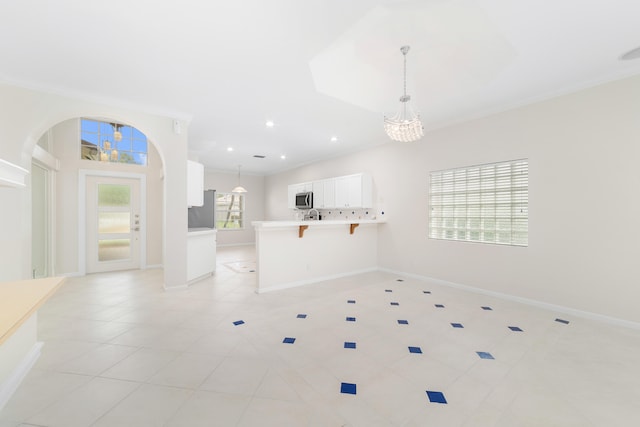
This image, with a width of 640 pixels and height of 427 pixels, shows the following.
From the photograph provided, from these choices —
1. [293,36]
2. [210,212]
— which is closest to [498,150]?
[293,36]

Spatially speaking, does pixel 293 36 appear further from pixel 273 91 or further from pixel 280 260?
pixel 280 260

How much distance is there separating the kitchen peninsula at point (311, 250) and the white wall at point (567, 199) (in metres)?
1.27

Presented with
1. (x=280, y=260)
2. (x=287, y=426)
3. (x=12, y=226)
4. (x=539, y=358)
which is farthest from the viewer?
(x=280, y=260)

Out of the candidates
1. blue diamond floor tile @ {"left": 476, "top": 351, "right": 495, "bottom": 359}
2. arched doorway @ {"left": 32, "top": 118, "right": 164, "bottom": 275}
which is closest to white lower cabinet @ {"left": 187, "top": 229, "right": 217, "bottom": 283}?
arched doorway @ {"left": 32, "top": 118, "right": 164, "bottom": 275}

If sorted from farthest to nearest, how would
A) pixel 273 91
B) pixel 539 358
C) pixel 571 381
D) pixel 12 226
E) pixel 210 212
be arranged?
pixel 210 212
pixel 273 91
pixel 12 226
pixel 539 358
pixel 571 381

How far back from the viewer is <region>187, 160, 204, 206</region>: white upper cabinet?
4.30 m

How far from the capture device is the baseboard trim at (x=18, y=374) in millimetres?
1606

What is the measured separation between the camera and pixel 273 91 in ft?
10.5

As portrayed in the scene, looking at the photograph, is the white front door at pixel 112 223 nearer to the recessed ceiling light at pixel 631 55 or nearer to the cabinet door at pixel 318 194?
the cabinet door at pixel 318 194

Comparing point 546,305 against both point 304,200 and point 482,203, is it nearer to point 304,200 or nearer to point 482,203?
point 482,203

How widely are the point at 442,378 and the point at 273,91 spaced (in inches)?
136

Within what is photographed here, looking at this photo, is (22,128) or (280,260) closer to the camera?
(22,128)

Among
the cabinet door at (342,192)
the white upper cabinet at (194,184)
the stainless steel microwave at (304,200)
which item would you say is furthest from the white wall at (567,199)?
the white upper cabinet at (194,184)

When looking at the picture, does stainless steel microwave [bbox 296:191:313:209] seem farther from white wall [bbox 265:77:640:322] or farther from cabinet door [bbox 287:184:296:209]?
white wall [bbox 265:77:640:322]
